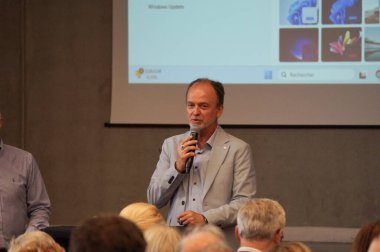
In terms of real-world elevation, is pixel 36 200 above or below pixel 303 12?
below

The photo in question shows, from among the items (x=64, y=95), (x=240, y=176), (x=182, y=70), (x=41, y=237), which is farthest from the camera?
(x=64, y=95)

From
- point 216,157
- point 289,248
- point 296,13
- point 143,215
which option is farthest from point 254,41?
point 289,248

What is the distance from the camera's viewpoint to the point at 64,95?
22.6 feet

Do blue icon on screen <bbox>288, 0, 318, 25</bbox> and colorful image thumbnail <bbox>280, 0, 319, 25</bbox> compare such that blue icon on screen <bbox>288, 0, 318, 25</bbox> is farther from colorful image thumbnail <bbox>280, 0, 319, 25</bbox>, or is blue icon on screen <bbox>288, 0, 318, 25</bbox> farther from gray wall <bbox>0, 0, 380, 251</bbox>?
gray wall <bbox>0, 0, 380, 251</bbox>

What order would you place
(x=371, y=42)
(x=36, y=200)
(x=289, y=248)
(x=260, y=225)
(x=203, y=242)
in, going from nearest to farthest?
(x=203, y=242)
(x=289, y=248)
(x=260, y=225)
(x=36, y=200)
(x=371, y=42)

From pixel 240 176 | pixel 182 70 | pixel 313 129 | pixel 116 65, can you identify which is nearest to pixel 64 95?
pixel 116 65

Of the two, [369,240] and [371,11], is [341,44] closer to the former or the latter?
[371,11]

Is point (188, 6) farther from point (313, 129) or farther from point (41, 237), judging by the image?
point (41, 237)

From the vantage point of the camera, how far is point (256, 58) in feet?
20.7

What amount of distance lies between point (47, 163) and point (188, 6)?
2.02 metres

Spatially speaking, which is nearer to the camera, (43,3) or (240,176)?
(240,176)

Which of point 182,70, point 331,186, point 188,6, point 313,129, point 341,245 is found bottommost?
point 341,245

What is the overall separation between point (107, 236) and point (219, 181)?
2.02 metres

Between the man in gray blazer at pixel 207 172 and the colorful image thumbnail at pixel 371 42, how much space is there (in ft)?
8.96
